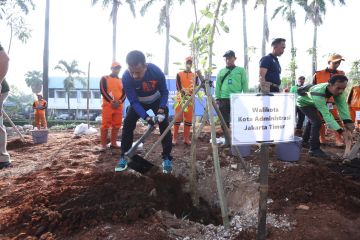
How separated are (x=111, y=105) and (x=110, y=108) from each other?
55 millimetres

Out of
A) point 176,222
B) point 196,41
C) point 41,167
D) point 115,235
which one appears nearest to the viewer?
point 115,235

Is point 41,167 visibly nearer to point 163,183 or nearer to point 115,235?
point 163,183

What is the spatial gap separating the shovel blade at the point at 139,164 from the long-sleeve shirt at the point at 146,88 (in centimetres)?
51

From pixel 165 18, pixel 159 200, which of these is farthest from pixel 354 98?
pixel 165 18

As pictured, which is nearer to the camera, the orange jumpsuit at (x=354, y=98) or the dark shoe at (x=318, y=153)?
the dark shoe at (x=318, y=153)

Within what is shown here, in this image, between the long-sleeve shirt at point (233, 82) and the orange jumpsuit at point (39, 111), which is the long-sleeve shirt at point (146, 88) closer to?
the long-sleeve shirt at point (233, 82)

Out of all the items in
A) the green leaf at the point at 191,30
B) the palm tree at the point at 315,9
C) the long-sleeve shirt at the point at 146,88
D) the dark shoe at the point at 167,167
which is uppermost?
the palm tree at the point at 315,9

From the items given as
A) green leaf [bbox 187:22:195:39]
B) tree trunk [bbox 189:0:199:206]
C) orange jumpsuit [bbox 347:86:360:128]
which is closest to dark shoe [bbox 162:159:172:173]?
tree trunk [bbox 189:0:199:206]

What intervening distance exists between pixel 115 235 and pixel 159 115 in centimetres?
155

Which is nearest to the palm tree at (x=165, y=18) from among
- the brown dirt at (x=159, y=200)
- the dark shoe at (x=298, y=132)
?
the dark shoe at (x=298, y=132)

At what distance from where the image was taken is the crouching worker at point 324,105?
4266 millimetres

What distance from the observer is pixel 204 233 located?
271 cm

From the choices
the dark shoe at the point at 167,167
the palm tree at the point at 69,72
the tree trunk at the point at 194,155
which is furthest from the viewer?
the palm tree at the point at 69,72

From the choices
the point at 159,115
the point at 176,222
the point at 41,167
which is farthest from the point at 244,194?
the point at 41,167
